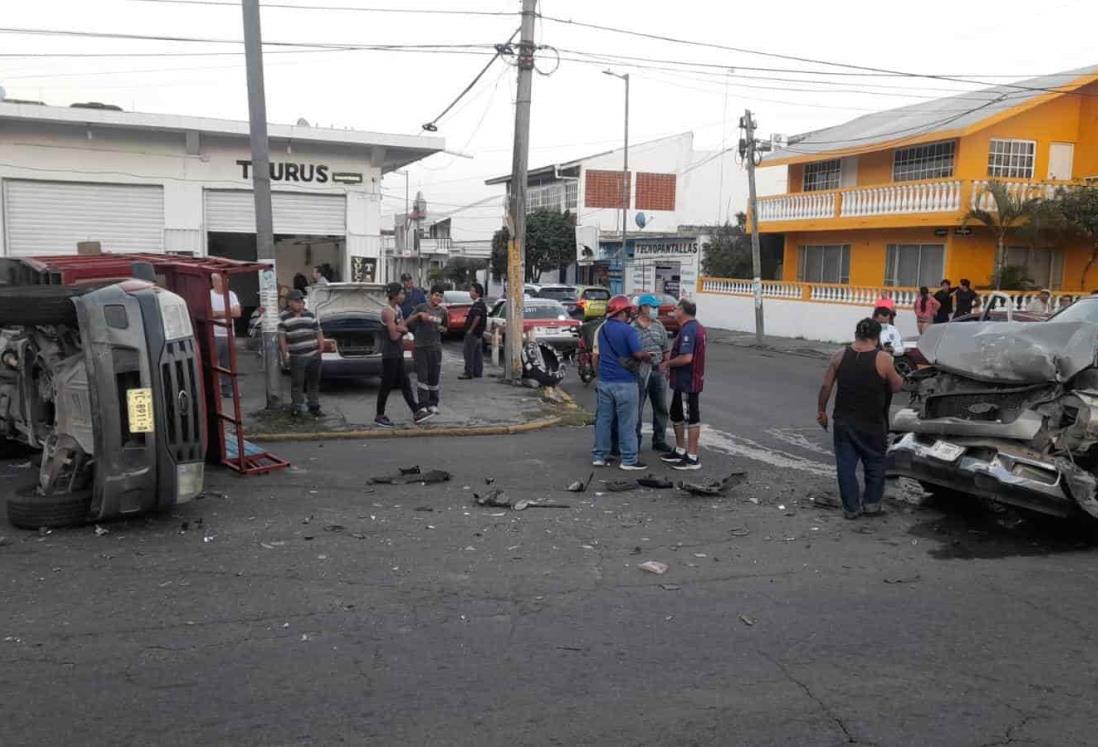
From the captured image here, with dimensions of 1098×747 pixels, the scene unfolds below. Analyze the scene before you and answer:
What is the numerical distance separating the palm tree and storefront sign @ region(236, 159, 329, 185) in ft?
54.2

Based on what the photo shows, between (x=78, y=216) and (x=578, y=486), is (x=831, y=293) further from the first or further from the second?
(x=578, y=486)

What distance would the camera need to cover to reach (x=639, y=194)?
173 feet

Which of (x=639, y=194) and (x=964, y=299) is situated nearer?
(x=964, y=299)

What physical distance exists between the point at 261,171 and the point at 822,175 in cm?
2555

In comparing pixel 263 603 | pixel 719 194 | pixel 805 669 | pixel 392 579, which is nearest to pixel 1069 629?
pixel 805 669

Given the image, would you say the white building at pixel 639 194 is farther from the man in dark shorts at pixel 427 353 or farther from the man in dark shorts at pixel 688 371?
the man in dark shorts at pixel 688 371

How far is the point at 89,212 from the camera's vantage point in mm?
20250

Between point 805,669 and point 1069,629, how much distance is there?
1.78m

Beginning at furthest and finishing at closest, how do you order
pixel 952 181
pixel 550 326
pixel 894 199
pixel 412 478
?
1. pixel 894 199
2. pixel 952 181
3. pixel 550 326
4. pixel 412 478

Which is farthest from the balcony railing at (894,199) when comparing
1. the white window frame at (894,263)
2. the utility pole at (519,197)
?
the utility pole at (519,197)

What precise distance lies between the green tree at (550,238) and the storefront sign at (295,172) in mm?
27115

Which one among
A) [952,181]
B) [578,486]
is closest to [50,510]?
[578,486]

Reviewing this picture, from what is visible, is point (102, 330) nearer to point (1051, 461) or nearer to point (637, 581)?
point (637, 581)

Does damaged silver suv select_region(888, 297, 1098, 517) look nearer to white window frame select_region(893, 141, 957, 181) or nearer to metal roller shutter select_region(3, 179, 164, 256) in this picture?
metal roller shutter select_region(3, 179, 164, 256)
